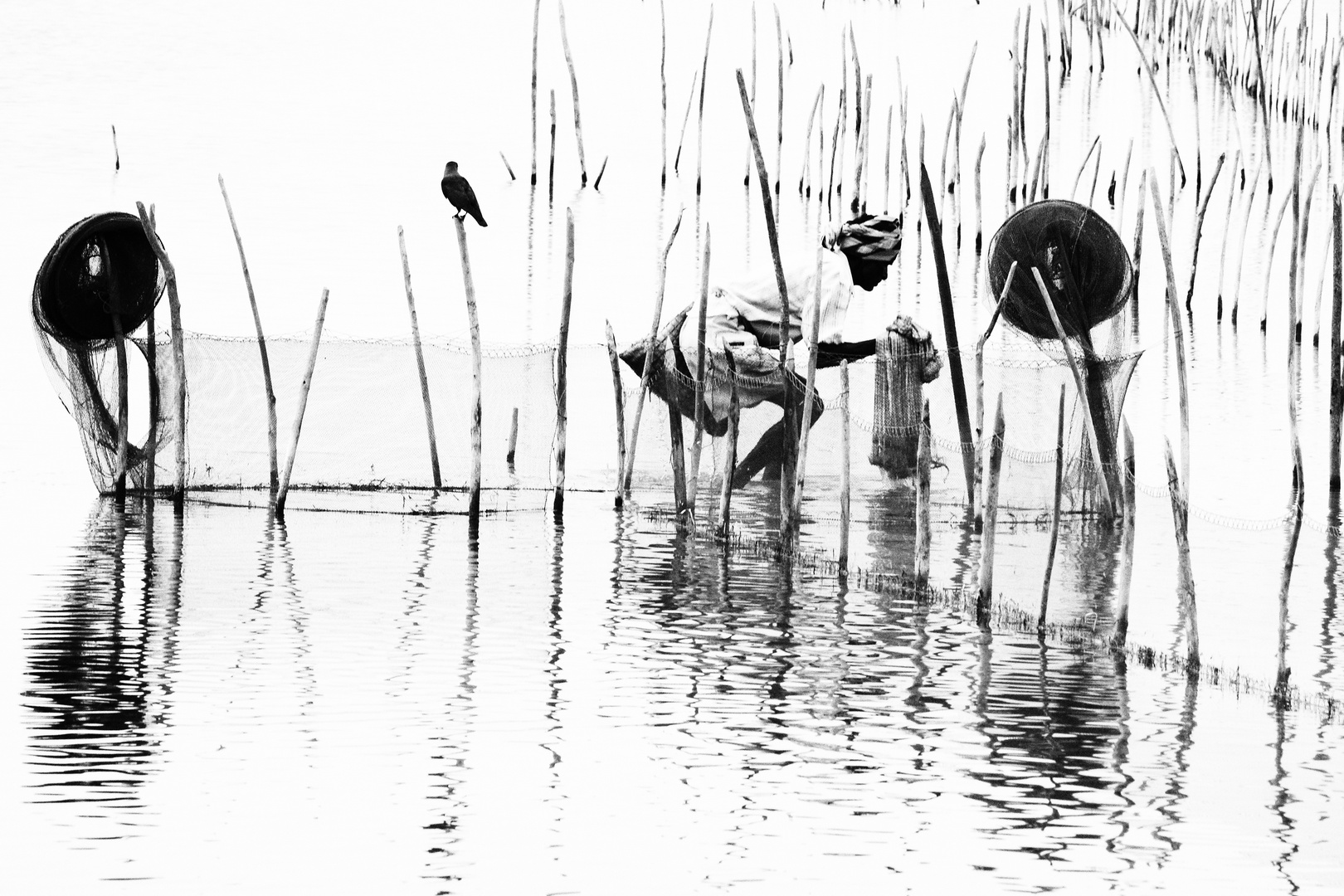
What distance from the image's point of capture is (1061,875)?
497cm

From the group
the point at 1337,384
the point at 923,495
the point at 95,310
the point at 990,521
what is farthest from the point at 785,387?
the point at 95,310

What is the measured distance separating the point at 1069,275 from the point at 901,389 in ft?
3.53

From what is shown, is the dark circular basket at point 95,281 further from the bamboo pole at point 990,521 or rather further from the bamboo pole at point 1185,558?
the bamboo pole at point 1185,558

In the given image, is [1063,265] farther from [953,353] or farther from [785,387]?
[785,387]

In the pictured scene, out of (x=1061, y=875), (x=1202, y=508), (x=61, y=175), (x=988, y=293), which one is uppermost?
(x=61, y=175)

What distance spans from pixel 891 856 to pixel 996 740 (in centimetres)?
110

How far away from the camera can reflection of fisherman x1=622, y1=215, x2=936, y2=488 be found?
909 cm

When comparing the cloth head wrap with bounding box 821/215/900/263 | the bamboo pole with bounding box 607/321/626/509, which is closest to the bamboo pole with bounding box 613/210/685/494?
the bamboo pole with bounding box 607/321/626/509

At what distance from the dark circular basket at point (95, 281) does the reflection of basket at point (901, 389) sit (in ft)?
12.7

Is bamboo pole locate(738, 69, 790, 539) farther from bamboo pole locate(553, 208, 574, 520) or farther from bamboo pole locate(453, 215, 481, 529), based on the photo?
bamboo pole locate(453, 215, 481, 529)

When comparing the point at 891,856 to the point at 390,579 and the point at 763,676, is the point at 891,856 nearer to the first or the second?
the point at 763,676

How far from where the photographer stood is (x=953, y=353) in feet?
28.6

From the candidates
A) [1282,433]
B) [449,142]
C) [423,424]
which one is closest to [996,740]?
[423,424]

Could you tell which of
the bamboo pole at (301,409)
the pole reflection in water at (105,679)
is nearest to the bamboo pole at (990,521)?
the pole reflection in water at (105,679)
